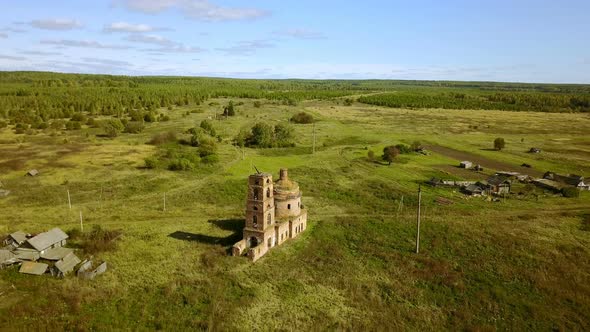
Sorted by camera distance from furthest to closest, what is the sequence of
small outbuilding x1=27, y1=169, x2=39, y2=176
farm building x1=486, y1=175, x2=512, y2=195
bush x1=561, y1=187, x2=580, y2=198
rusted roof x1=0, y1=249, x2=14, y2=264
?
small outbuilding x1=27, y1=169, x2=39, y2=176
farm building x1=486, y1=175, x2=512, y2=195
bush x1=561, y1=187, x2=580, y2=198
rusted roof x1=0, y1=249, x2=14, y2=264

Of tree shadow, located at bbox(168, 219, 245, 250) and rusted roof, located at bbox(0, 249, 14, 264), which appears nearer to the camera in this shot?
rusted roof, located at bbox(0, 249, 14, 264)

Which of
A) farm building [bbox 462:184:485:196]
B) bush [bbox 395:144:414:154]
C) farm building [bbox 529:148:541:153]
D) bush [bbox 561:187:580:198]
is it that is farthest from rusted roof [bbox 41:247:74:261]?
farm building [bbox 529:148:541:153]

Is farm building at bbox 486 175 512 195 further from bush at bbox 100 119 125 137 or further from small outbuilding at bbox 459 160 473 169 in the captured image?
bush at bbox 100 119 125 137

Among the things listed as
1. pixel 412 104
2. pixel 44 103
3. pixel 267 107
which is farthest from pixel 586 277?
pixel 412 104

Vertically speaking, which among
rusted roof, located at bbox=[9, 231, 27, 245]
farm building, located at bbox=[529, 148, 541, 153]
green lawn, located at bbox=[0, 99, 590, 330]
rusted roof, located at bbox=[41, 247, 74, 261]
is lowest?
green lawn, located at bbox=[0, 99, 590, 330]

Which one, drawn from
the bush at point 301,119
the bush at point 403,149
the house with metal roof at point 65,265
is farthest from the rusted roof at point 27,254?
the bush at point 301,119

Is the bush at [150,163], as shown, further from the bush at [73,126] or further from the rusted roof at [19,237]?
the bush at [73,126]

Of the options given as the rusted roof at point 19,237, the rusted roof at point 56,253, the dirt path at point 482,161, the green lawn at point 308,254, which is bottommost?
the green lawn at point 308,254
